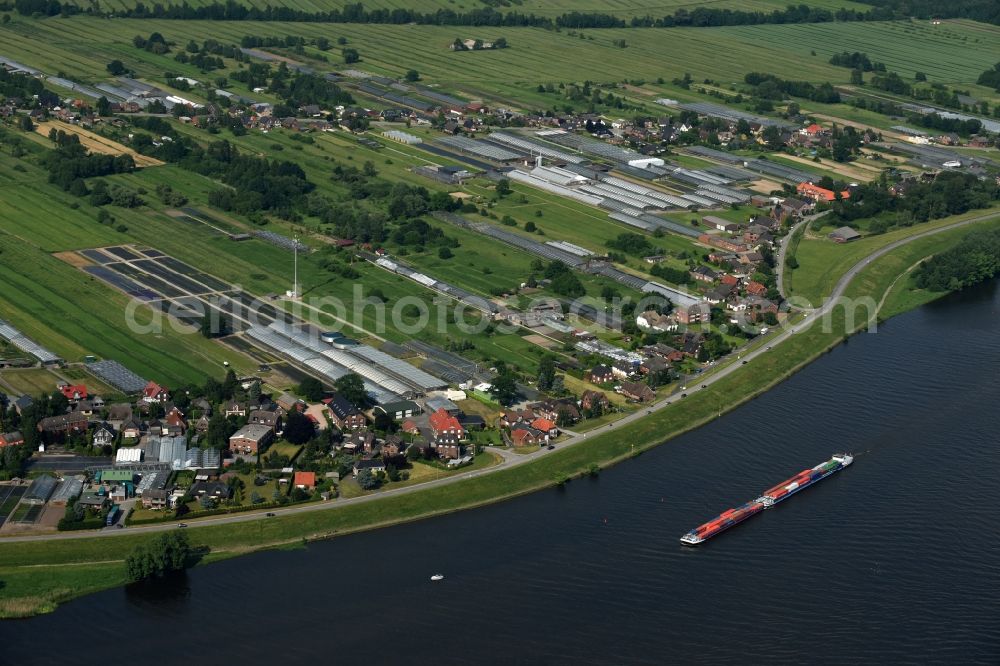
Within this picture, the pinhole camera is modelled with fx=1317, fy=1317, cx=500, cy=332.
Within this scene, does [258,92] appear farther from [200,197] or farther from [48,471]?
[48,471]

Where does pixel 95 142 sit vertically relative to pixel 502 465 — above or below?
above

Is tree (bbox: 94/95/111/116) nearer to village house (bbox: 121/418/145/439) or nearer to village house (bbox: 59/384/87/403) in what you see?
village house (bbox: 59/384/87/403)

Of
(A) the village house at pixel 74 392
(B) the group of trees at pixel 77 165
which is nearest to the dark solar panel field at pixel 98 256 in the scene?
(B) the group of trees at pixel 77 165

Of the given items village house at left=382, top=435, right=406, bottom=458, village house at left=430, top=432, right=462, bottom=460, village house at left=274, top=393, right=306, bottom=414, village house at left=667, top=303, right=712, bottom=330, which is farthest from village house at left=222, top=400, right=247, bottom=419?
village house at left=667, top=303, right=712, bottom=330

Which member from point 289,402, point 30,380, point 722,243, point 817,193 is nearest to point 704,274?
point 722,243

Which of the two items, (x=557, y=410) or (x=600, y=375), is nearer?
(x=557, y=410)

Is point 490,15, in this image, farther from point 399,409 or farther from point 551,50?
point 399,409
